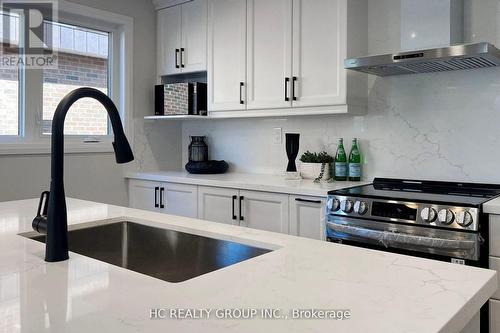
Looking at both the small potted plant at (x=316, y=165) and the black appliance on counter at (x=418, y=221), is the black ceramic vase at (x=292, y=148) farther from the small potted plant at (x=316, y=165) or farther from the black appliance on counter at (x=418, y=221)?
the black appliance on counter at (x=418, y=221)

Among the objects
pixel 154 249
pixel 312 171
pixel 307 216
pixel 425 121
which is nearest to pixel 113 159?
pixel 312 171

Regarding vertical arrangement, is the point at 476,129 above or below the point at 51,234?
above

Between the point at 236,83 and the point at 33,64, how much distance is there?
1491 millimetres

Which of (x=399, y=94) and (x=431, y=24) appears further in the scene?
(x=399, y=94)

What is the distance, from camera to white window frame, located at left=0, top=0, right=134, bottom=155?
3162mm

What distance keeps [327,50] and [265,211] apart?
1.10 metres

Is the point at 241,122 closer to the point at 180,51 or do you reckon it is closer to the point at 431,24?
the point at 180,51

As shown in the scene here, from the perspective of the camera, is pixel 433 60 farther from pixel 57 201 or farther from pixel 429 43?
pixel 57 201

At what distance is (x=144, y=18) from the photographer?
12.7ft

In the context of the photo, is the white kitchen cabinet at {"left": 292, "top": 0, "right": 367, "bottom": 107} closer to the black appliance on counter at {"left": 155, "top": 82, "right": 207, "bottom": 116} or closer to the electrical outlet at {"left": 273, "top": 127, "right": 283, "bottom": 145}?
the electrical outlet at {"left": 273, "top": 127, "right": 283, "bottom": 145}

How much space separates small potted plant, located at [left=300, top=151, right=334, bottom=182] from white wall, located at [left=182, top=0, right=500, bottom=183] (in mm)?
160

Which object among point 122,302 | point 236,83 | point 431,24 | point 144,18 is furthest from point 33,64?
point 122,302

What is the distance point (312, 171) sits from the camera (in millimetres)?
3076

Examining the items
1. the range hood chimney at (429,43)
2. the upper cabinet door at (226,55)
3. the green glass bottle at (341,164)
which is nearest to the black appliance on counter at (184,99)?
the upper cabinet door at (226,55)
